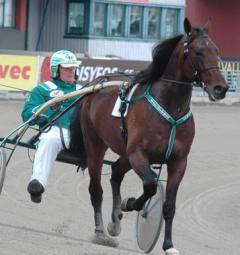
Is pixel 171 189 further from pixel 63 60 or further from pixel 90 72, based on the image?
pixel 90 72

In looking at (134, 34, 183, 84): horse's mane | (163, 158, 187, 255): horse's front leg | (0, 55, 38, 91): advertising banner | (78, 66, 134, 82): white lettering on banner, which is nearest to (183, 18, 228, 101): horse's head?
(134, 34, 183, 84): horse's mane

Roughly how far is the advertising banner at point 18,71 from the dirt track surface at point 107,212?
21.3 ft

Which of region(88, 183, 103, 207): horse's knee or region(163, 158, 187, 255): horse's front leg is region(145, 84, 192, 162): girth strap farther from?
region(88, 183, 103, 207): horse's knee

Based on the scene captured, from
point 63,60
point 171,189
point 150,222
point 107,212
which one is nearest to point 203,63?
point 171,189

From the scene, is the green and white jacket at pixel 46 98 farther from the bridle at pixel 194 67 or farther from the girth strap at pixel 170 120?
the bridle at pixel 194 67

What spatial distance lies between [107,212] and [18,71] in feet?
41.9

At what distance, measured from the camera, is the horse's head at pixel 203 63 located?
6598 millimetres

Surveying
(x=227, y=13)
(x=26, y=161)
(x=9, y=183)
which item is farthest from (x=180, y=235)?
(x=227, y=13)

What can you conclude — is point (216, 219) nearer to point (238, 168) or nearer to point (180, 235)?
point (180, 235)

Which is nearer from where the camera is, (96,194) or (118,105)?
(118,105)

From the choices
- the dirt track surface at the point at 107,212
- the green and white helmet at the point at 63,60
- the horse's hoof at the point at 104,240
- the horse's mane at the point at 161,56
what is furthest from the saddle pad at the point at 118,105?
the horse's hoof at the point at 104,240

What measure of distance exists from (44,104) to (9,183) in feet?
11.3

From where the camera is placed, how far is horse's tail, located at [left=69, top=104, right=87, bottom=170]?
27.7 ft

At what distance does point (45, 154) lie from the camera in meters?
8.11
